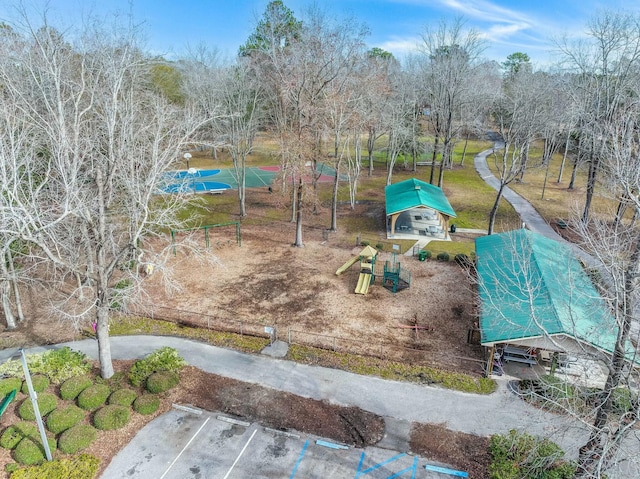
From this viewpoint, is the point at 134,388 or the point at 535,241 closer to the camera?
the point at 134,388

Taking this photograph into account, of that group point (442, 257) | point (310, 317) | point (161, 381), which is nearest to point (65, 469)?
point (161, 381)

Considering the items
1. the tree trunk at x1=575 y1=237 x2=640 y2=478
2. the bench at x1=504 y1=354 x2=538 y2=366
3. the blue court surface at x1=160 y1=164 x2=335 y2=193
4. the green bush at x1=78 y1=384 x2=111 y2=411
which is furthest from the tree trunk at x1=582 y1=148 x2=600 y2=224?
the green bush at x1=78 y1=384 x2=111 y2=411

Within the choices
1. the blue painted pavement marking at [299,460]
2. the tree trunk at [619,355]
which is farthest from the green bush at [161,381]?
the tree trunk at [619,355]

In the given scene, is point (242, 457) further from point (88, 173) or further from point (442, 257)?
point (442, 257)

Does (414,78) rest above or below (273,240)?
above

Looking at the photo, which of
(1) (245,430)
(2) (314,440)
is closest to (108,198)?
(1) (245,430)

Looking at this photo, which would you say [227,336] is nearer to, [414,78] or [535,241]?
[535,241]
